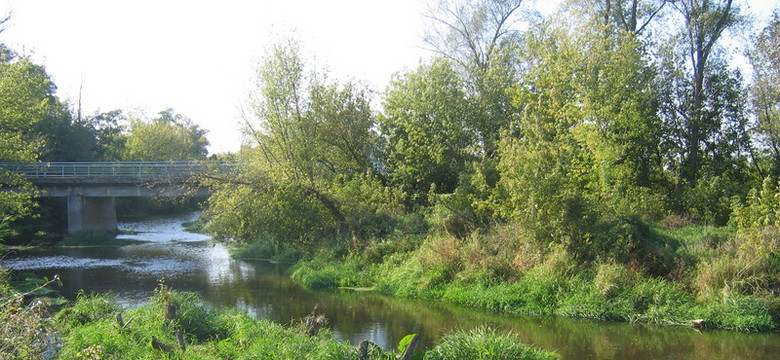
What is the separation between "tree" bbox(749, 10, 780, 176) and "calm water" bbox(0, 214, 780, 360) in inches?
660

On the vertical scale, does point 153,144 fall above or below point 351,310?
above

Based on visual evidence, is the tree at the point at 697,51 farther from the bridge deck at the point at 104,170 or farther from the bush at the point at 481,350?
the bridge deck at the point at 104,170

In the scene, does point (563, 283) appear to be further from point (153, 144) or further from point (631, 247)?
point (153, 144)

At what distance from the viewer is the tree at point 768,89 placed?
26.8 m

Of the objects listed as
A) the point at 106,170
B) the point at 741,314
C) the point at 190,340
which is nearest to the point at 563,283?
the point at 741,314

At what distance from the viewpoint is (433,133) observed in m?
31.7

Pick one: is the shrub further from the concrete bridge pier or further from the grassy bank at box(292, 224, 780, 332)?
the concrete bridge pier

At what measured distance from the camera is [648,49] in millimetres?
29859

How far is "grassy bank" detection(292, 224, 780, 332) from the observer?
53.2ft

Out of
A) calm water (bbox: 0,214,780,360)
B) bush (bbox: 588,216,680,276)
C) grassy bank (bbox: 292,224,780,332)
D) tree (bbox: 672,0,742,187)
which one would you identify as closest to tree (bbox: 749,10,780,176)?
tree (bbox: 672,0,742,187)

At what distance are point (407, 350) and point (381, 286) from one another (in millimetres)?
12131

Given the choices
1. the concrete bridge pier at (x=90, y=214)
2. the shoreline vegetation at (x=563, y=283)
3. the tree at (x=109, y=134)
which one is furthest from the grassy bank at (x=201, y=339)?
the tree at (x=109, y=134)

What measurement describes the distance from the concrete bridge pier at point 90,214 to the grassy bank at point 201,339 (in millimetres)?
30709

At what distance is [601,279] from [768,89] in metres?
17.4
